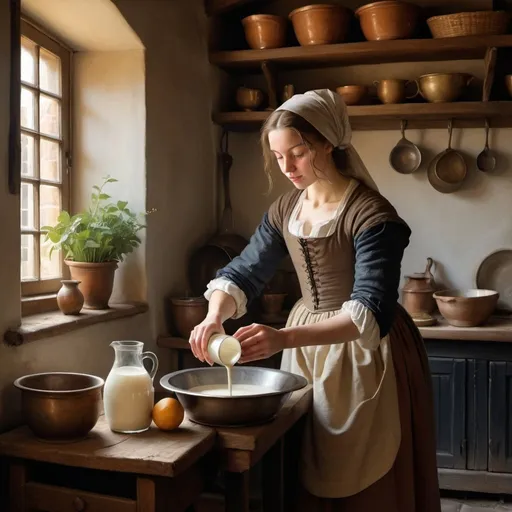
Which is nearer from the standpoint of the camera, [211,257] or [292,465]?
[292,465]

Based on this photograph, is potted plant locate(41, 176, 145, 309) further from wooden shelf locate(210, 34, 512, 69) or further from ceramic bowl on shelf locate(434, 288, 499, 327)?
ceramic bowl on shelf locate(434, 288, 499, 327)

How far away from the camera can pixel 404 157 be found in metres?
3.25

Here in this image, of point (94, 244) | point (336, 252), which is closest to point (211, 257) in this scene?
point (94, 244)

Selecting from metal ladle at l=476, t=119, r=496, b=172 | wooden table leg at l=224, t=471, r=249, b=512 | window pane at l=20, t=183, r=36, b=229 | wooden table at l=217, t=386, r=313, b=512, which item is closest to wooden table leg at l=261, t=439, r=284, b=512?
wooden table at l=217, t=386, r=313, b=512

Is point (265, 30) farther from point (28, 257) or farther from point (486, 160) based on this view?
point (28, 257)

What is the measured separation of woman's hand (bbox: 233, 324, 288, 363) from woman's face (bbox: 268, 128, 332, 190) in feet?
1.42

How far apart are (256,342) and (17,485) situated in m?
0.61

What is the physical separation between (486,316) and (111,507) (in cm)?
193

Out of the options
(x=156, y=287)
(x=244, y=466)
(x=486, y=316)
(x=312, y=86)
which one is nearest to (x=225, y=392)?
(x=244, y=466)

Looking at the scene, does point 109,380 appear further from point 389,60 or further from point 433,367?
point 389,60

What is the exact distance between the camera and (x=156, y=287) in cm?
257

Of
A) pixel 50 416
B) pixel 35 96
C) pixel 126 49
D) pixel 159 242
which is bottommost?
pixel 50 416

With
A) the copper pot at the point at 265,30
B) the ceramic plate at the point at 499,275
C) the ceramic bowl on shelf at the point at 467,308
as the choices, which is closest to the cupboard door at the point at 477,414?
the ceramic bowl on shelf at the point at 467,308

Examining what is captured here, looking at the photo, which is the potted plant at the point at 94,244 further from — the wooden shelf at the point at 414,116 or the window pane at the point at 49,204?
the wooden shelf at the point at 414,116
